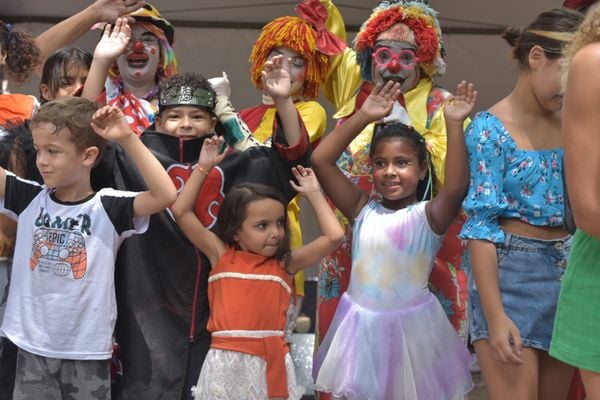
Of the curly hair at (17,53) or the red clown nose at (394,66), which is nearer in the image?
the curly hair at (17,53)

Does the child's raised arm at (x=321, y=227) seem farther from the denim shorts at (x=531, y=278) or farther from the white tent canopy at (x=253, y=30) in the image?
the white tent canopy at (x=253, y=30)

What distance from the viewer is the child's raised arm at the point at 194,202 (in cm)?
287

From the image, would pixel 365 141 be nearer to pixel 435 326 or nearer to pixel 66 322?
pixel 435 326

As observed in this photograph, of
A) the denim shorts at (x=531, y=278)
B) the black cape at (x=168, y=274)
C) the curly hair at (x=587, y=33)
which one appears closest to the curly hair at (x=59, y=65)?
the black cape at (x=168, y=274)

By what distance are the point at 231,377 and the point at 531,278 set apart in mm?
953

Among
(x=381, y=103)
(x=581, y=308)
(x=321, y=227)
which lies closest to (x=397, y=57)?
(x=381, y=103)

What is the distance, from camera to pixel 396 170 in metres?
3.06

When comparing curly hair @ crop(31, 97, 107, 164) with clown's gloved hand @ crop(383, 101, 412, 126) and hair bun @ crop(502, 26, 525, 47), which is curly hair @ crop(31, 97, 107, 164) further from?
hair bun @ crop(502, 26, 525, 47)

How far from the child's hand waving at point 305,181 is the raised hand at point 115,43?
0.81 metres

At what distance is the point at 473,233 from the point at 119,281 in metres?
1.17

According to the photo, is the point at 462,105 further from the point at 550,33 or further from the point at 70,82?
the point at 70,82

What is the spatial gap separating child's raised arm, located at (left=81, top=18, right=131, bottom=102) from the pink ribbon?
936 millimetres

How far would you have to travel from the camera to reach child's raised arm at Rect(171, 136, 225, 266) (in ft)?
9.42

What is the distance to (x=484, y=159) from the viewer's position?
254 cm
